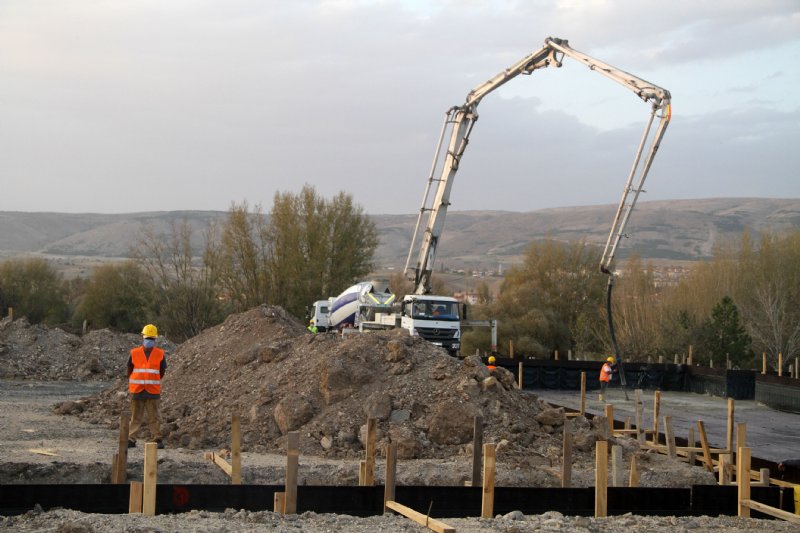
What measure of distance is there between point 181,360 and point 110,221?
529 ft

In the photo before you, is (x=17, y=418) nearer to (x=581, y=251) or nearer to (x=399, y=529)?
(x=399, y=529)

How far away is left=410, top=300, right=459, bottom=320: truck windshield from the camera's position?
28.3 meters

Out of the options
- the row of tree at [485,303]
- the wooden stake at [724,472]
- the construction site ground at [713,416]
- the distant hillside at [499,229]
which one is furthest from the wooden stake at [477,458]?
the distant hillside at [499,229]

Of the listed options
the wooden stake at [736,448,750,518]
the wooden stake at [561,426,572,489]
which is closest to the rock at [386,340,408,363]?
the wooden stake at [561,426,572,489]

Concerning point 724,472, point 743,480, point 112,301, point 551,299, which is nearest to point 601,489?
point 743,480

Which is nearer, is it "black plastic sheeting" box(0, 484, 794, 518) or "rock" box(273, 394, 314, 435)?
"black plastic sheeting" box(0, 484, 794, 518)

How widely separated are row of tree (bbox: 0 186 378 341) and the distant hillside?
298 ft

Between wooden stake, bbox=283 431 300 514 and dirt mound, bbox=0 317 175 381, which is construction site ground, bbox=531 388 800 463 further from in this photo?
dirt mound, bbox=0 317 175 381

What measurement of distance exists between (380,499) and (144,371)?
209 inches

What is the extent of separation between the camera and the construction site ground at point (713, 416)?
20.2 meters

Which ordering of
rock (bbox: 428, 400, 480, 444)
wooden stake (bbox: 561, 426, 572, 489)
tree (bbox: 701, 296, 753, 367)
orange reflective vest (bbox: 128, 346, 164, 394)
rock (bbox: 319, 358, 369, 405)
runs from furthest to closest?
tree (bbox: 701, 296, 753, 367) < rock (bbox: 319, 358, 369, 405) < rock (bbox: 428, 400, 480, 444) < orange reflective vest (bbox: 128, 346, 164, 394) < wooden stake (bbox: 561, 426, 572, 489)

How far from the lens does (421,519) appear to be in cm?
952

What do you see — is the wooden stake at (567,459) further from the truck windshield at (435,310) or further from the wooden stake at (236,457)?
the truck windshield at (435,310)

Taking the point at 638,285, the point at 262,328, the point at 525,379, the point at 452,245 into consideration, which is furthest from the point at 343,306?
the point at 452,245
